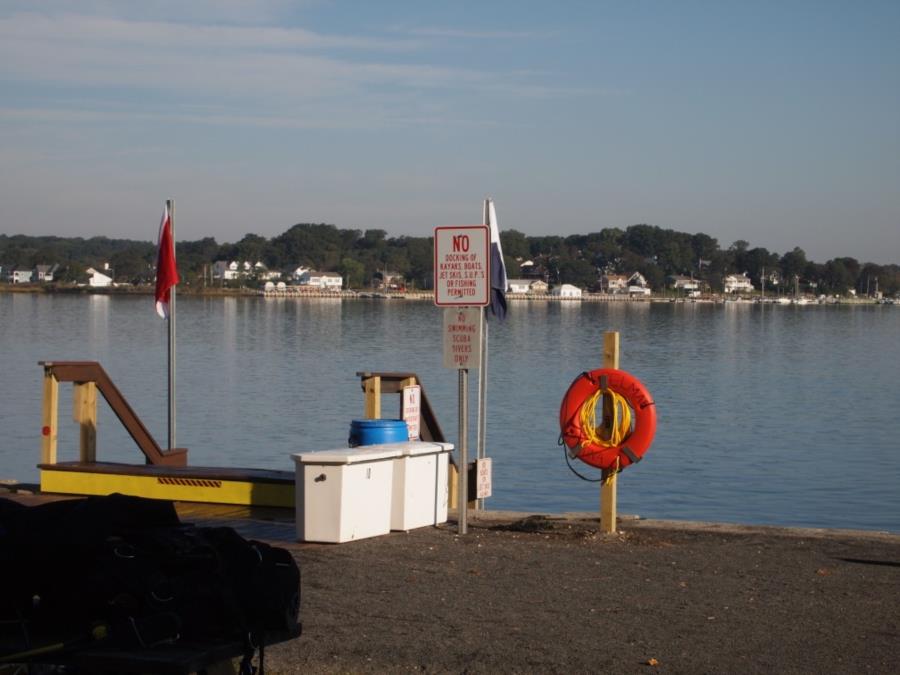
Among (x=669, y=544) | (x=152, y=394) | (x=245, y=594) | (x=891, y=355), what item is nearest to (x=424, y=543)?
(x=669, y=544)

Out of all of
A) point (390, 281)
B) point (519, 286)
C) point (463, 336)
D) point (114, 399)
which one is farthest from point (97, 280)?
point (463, 336)

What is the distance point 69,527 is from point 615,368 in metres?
7.12

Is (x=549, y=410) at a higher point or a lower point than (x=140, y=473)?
lower

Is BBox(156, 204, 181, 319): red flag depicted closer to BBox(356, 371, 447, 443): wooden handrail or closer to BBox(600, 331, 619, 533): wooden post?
BBox(356, 371, 447, 443): wooden handrail

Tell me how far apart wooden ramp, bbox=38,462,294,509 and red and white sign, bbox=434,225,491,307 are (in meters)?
2.38

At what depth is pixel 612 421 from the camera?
10.6 meters

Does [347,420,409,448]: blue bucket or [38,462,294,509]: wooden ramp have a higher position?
[347,420,409,448]: blue bucket

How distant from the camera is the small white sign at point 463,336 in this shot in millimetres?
10398

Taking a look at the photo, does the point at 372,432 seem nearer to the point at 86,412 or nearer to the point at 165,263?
the point at 86,412

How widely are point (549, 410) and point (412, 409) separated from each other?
2066cm

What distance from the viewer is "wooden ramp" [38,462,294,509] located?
11.5 metres

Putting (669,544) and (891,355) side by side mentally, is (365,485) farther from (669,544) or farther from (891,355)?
(891,355)

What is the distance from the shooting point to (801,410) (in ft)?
117

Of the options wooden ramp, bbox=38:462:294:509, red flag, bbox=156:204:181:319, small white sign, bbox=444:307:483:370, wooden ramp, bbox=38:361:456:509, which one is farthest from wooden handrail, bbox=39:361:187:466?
small white sign, bbox=444:307:483:370
